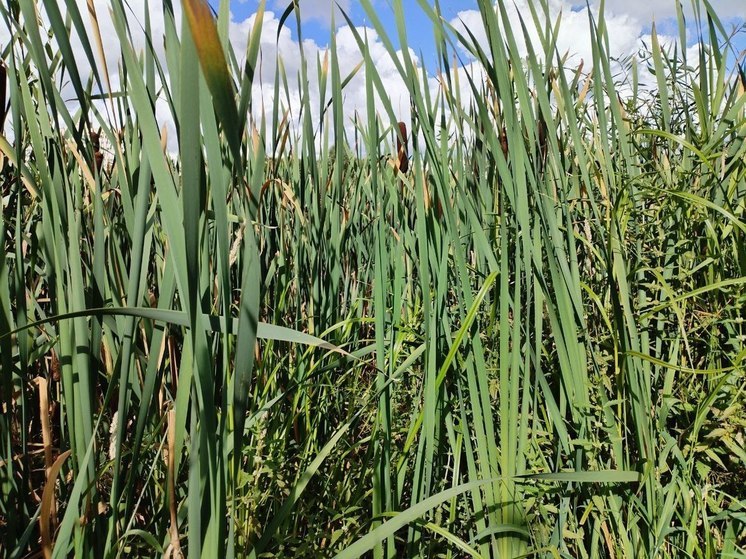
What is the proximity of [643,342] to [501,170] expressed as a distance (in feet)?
1.23

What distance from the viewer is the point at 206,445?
0.51 meters

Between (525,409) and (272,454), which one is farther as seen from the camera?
(272,454)

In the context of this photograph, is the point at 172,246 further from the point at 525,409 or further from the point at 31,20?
the point at 525,409

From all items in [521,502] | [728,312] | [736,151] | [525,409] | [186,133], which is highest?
[736,151]

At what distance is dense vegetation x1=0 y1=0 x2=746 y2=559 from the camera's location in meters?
0.57

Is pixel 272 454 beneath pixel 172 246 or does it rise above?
beneath

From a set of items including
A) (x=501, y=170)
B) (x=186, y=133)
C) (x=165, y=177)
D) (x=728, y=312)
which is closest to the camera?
(x=186, y=133)

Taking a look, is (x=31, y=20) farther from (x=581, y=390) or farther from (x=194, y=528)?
(x=581, y=390)

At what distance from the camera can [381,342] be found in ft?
2.76

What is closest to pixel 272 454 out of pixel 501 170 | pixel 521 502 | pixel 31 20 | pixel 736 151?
pixel 521 502

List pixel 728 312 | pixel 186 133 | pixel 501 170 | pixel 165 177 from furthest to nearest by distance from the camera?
pixel 728 312 < pixel 501 170 < pixel 165 177 < pixel 186 133

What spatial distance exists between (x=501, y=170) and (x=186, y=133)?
0.51 meters

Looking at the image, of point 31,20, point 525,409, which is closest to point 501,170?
point 525,409

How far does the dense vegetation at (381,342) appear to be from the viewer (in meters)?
0.57
